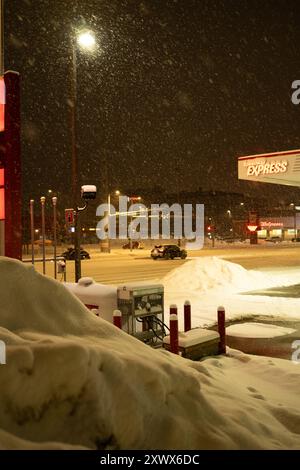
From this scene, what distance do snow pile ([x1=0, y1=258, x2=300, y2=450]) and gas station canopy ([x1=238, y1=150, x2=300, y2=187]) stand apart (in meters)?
15.2

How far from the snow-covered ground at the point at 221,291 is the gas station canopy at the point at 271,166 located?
4113 mm

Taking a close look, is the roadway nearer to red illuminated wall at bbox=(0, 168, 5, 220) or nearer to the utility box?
red illuminated wall at bbox=(0, 168, 5, 220)

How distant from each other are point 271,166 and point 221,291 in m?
6.58

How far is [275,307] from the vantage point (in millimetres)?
12820

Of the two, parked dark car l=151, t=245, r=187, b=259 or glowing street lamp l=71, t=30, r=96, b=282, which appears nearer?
glowing street lamp l=71, t=30, r=96, b=282

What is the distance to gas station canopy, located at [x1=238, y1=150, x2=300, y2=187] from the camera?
19094 millimetres

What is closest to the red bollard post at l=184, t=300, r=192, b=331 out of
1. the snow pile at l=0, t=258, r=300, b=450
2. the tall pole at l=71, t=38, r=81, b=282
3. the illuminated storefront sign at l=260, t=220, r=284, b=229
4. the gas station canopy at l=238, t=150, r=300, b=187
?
the snow pile at l=0, t=258, r=300, b=450

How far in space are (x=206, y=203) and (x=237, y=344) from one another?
346 ft

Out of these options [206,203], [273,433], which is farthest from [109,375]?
[206,203]

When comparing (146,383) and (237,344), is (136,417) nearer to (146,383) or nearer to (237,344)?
(146,383)

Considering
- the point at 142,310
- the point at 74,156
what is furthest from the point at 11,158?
the point at 74,156
